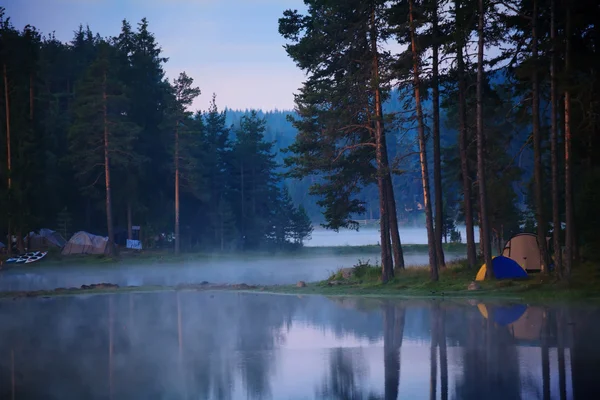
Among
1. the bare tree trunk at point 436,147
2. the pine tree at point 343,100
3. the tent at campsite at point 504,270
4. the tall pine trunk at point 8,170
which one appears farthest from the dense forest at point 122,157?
the tent at campsite at point 504,270

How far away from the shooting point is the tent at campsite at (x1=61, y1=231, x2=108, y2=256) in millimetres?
65562

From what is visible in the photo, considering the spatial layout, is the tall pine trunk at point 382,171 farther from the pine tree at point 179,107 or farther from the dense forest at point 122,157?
the pine tree at point 179,107

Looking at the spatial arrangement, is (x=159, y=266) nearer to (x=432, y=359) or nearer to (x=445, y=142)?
(x=432, y=359)

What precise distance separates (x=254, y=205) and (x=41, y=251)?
99.5ft

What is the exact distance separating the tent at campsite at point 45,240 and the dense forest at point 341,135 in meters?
1.48

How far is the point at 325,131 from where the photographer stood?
34031mm

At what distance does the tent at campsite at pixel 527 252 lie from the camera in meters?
32.6

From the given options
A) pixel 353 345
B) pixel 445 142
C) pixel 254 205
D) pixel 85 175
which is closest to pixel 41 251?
pixel 85 175

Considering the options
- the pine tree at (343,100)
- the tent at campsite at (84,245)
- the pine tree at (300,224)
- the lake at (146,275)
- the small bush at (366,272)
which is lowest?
the lake at (146,275)

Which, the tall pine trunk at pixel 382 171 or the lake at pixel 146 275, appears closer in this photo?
the tall pine trunk at pixel 382 171

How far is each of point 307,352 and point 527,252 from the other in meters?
19.1

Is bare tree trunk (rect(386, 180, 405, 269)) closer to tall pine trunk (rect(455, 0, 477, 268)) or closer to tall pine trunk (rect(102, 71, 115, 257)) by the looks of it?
tall pine trunk (rect(455, 0, 477, 268))

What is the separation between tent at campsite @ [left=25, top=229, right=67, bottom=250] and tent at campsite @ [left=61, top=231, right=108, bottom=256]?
8.23 feet

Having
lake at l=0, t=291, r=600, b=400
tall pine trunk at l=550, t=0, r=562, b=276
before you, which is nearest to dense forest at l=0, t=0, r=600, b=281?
tall pine trunk at l=550, t=0, r=562, b=276
